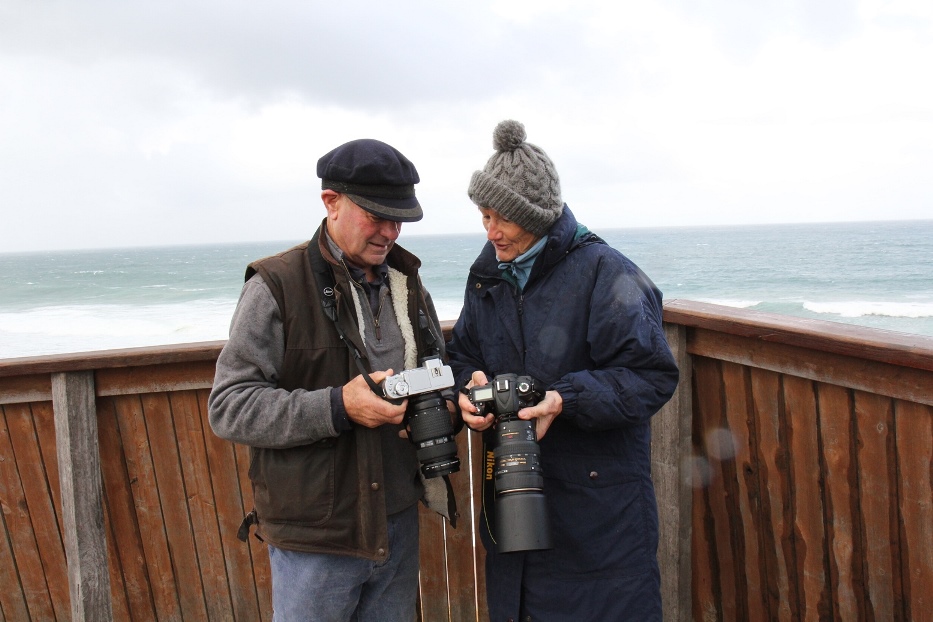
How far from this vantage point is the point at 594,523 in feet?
5.41

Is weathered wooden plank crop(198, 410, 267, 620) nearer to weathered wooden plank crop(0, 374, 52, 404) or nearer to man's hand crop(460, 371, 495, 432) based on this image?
weathered wooden plank crop(0, 374, 52, 404)

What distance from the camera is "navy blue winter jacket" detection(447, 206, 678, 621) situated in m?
1.61

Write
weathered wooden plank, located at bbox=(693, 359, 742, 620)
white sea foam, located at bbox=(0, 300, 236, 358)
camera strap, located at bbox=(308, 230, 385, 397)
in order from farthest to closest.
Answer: white sea foam, located at bbox=(0, 300, 236, 358) < weathered wooden plank, located at bbox=(693, 359, 742, 620) < camera strap, located at bbox=(308, 230, 385, 397)

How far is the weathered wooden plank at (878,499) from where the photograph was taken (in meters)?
1.62

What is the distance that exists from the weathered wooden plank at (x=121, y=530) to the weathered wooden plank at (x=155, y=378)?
0.08m

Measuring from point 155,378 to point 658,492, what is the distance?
1681mm

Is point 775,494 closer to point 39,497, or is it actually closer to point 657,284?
point 39,497

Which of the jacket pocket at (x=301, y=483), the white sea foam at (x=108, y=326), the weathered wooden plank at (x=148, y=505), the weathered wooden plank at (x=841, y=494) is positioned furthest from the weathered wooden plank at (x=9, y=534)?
the white sea foam at (x=108, y=326)

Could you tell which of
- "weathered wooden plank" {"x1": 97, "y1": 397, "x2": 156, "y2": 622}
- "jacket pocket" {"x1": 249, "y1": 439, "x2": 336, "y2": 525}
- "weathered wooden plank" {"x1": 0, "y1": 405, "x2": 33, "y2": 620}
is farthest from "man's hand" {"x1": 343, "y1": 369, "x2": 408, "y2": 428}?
"weathered wooden plank" {"x1": 0, "y1": 405, "x2": 33, "y2": 620}

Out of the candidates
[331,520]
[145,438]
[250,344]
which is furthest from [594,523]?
[145,438]

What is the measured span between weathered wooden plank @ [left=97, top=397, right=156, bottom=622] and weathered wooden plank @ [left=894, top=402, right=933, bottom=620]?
88.3 inches

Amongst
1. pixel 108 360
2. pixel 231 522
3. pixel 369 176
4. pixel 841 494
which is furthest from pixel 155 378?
pixel 841 494

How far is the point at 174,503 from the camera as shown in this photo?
7.43 ft

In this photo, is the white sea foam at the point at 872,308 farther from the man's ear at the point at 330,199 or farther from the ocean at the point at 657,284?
the man's ear at the point at 330,199
